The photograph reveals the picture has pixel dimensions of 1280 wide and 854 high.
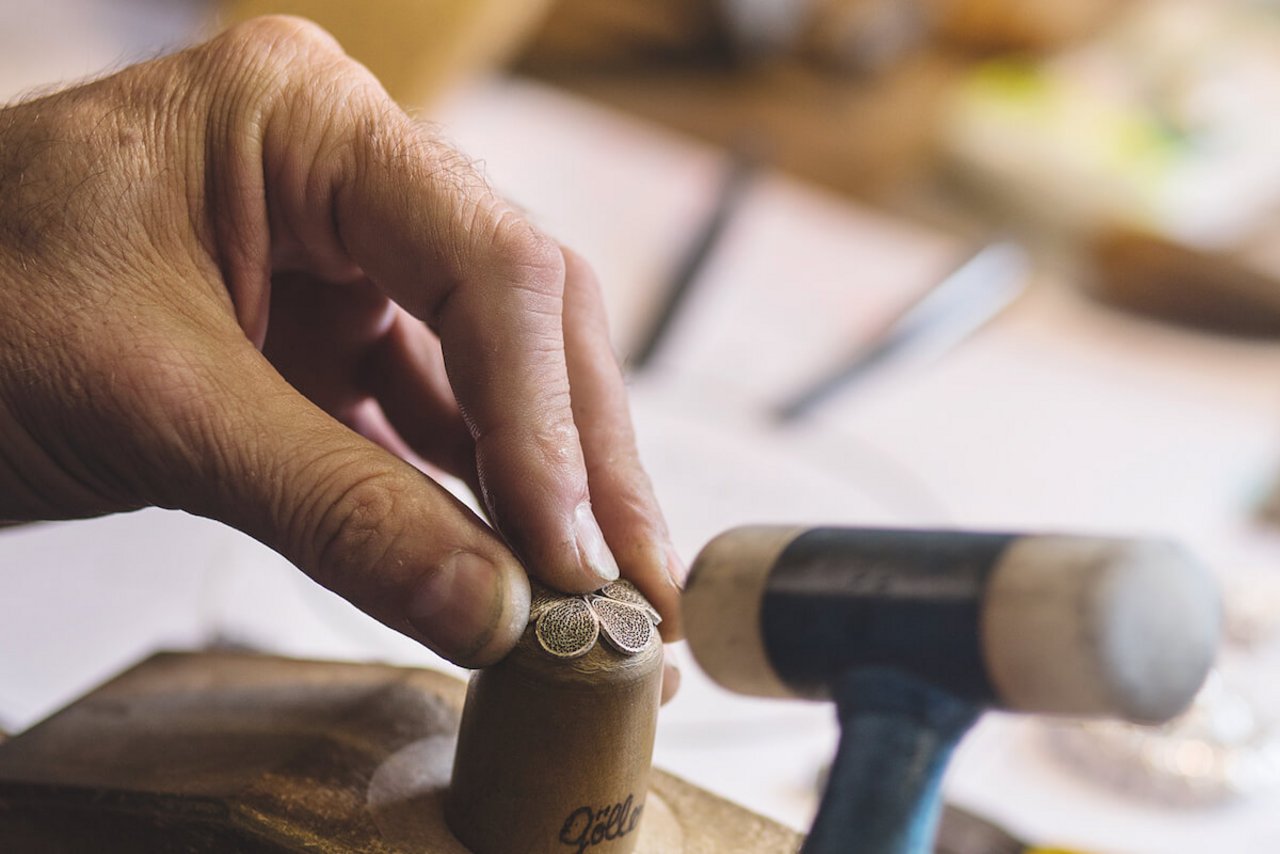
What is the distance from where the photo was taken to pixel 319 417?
1.85 ft

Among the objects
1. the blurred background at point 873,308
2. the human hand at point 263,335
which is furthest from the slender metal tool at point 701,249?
the human hand at point 263,335

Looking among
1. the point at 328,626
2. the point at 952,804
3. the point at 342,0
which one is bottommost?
the point at 328,626

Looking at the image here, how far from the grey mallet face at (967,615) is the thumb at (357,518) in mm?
91

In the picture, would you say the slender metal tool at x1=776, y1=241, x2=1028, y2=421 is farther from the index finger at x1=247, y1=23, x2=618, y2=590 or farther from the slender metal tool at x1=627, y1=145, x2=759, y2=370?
the index finger at x1=247, y1=23, x2=618, y2=590

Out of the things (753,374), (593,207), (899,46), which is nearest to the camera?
(753,374)

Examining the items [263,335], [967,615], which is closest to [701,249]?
[263,335]

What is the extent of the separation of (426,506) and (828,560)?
0.53ft

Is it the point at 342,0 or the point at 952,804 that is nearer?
the point at 952,804

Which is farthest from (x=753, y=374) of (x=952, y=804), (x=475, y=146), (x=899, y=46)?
(x=899, y=46)

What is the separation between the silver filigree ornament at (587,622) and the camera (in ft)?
1.81

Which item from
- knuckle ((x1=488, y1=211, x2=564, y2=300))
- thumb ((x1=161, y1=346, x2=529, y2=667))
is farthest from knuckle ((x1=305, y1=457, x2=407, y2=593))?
knuckle ((x1=488, y1=211, x2=564, y2=300))

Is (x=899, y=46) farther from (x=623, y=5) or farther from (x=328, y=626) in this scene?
(x=328, y=626)

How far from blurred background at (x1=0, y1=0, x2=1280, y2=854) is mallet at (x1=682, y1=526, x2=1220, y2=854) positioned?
29cm

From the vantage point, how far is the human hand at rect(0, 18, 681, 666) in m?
0.54
